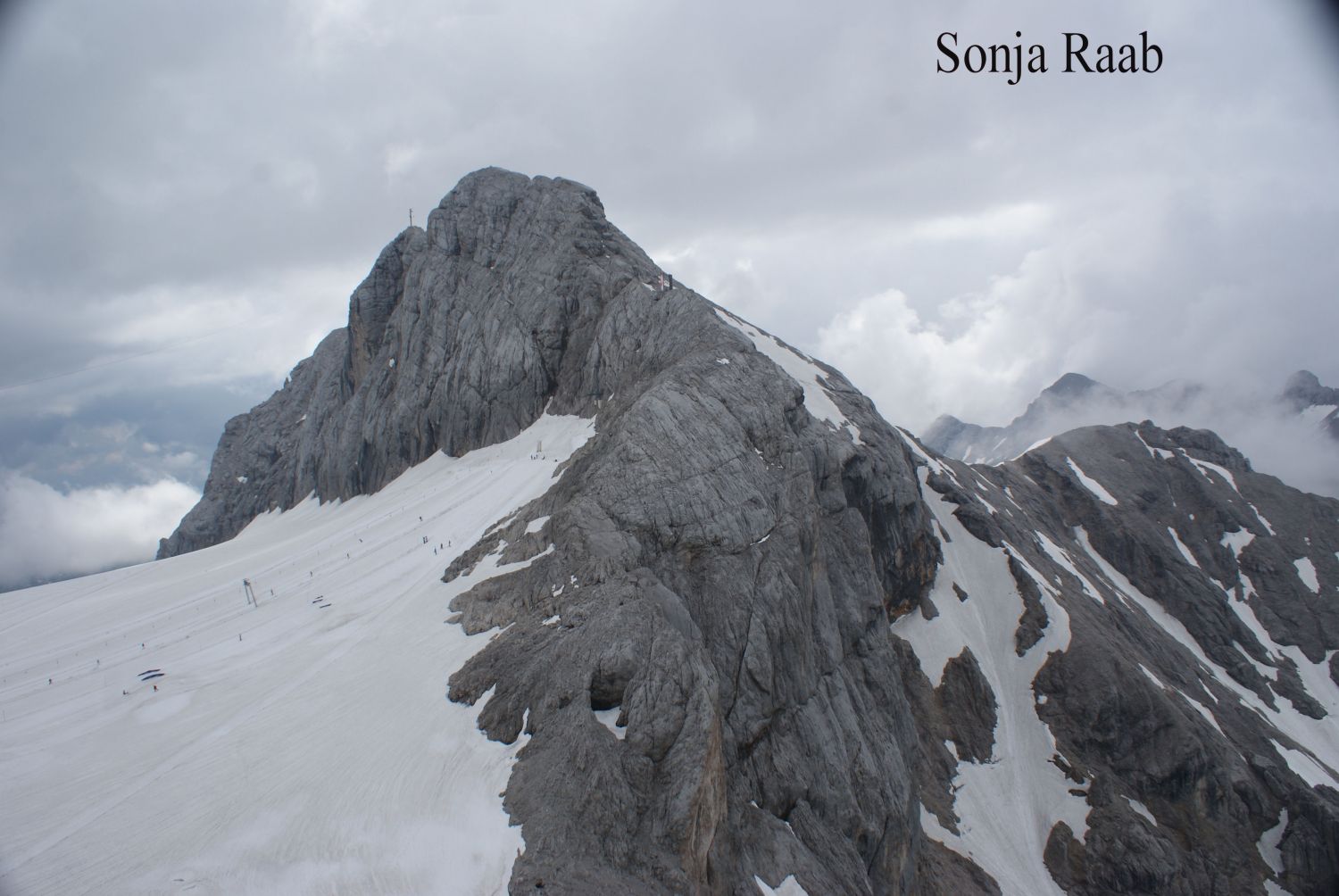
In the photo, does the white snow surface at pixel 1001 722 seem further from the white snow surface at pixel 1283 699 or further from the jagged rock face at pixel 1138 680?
the white snow surface at pixel 1283 699

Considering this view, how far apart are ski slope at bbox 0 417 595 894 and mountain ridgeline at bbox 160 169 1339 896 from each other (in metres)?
1.77

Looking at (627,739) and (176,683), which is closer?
(627,739)

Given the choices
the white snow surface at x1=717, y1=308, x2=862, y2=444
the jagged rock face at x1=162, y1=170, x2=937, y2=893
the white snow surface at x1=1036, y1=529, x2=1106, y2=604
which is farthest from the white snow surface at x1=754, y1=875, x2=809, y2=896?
the white snow surface at x1=1036, y1=529, x2=1106, y2=604

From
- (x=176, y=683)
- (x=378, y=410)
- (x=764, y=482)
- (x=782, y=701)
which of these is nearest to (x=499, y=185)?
(x=378, y=410)

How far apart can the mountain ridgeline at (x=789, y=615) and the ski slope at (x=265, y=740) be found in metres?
1.77

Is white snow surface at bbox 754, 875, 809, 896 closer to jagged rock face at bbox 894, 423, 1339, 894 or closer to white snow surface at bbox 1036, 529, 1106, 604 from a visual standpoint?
jagged rock face at bbox 894, 423, 1339, 894

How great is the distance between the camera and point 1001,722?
1917 inches

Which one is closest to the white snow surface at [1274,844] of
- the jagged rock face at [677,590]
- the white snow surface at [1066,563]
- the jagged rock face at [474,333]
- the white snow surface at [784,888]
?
the white snow surface at [1066,563]

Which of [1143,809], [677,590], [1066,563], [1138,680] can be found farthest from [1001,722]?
[677,590]

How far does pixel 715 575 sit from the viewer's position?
27.2 meters

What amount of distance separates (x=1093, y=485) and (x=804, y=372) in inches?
2415

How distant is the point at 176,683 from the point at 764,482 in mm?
27276

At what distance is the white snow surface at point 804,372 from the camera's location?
5138cm

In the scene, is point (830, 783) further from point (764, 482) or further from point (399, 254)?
point (399, 254)
